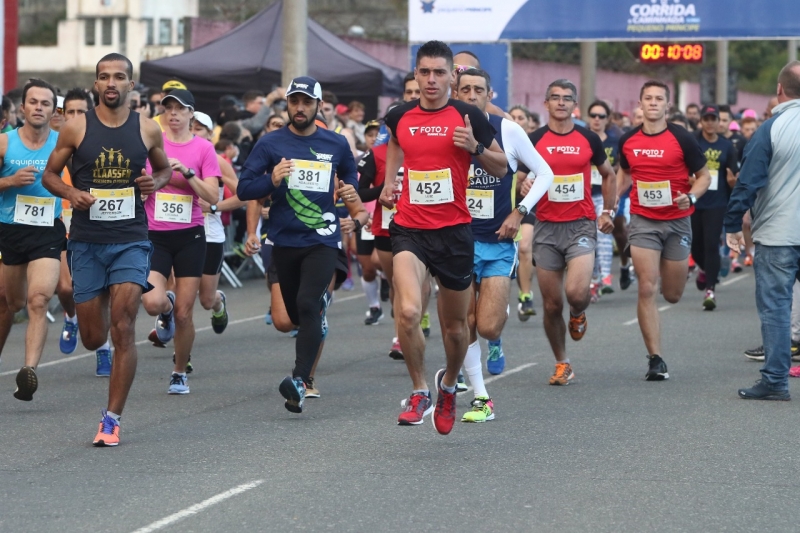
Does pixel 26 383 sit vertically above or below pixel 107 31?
below

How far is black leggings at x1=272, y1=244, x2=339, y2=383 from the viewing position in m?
8.95

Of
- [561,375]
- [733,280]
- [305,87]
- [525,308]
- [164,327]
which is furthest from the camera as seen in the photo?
[733,280]

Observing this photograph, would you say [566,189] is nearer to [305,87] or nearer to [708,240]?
[305,87]

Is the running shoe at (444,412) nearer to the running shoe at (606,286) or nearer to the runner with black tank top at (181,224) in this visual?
the runner with black tank top at (181,224)

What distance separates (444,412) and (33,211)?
3642 mm

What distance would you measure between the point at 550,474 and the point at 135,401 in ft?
11.6

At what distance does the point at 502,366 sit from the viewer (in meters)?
10.7

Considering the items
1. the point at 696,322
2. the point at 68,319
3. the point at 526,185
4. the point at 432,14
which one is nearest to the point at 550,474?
the point at 526,185

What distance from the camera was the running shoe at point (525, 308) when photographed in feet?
48.1

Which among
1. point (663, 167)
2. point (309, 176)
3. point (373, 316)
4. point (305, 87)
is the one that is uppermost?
point (305, 87)

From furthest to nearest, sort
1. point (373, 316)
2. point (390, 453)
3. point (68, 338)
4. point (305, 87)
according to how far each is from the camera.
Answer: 1. point (373, 316)
2. point (68, 338)
3. point (305, 87)
4. point (390, 453)

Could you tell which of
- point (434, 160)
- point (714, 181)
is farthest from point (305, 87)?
point (714, 181)

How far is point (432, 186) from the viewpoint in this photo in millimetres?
8070

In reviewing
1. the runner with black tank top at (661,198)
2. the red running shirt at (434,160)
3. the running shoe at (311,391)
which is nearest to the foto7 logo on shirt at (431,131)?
the red running shirt at (434,160)
